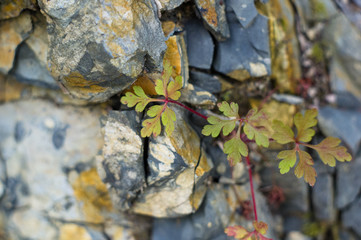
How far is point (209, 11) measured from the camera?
10.3ft

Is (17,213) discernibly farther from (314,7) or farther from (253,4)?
(314,7)

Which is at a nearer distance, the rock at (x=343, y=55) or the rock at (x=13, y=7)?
the rock at (x=13, y=7)

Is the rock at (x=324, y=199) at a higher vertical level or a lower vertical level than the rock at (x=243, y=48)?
lower

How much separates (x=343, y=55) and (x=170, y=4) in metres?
2.84

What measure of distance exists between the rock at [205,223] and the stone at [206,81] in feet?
4.07

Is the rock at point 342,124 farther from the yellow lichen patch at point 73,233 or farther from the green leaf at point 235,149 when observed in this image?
the yellow lichen patch at point 73,233

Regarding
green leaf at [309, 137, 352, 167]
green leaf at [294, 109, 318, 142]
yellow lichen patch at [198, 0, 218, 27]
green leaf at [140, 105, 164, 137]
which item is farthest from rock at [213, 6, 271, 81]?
green leaf at [309, 137, 352, 167]

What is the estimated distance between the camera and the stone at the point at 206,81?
3.36 m

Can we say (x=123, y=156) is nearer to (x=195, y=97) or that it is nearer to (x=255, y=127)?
(x=195, y=97)

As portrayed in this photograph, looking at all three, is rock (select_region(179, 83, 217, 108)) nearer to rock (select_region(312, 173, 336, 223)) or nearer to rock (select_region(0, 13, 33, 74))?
rock (select_region(0, 13, 33, 74))

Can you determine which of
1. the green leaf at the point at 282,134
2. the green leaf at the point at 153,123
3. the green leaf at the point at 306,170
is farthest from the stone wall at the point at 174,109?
the green leaf at the point at 306,170

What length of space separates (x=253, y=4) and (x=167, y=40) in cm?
113

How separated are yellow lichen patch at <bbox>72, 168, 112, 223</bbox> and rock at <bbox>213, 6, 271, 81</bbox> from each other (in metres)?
2.06

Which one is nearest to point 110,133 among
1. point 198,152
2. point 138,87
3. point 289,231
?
point 138,87
